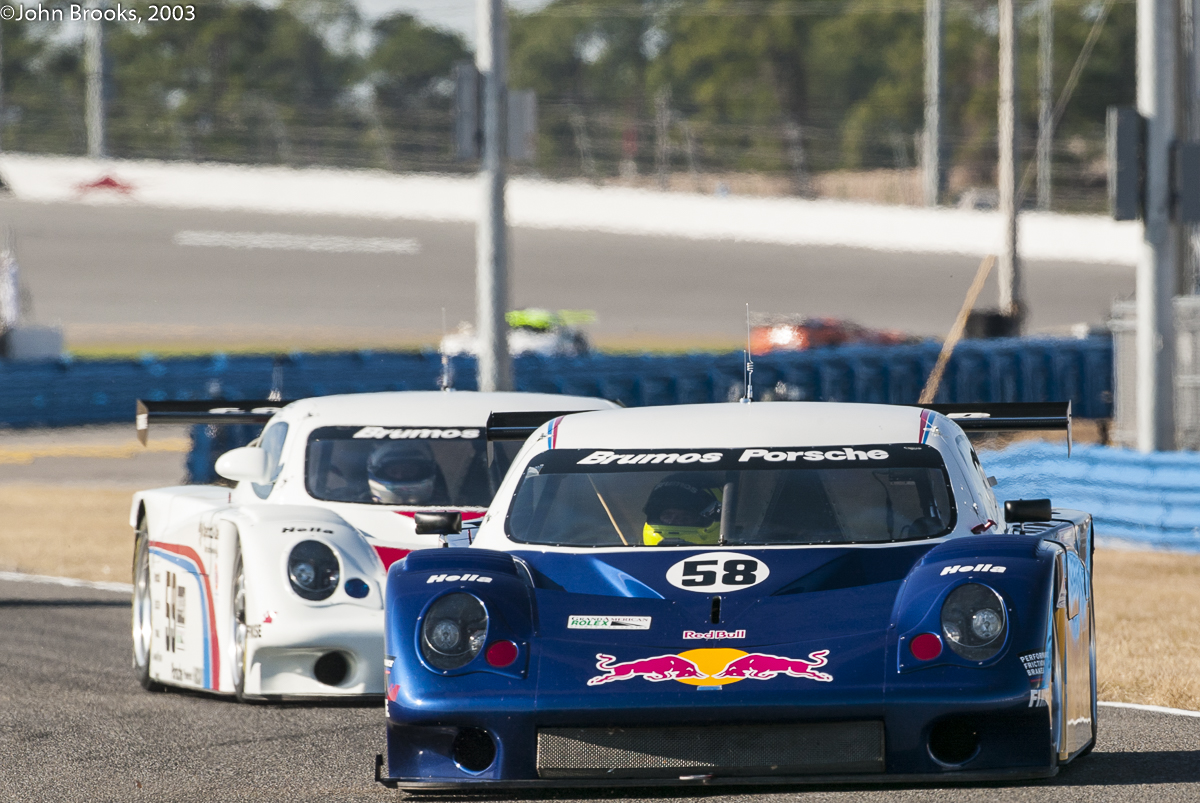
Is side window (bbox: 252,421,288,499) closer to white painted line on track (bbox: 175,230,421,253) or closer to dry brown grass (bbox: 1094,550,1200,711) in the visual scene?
dry brown grass (bbox: 1094,550,1200,711)

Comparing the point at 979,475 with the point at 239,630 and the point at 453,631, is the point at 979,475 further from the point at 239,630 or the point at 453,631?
the point at 239,630

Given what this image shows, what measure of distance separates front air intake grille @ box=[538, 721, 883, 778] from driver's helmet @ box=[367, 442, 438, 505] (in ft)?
11.0

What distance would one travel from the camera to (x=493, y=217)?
1554cm

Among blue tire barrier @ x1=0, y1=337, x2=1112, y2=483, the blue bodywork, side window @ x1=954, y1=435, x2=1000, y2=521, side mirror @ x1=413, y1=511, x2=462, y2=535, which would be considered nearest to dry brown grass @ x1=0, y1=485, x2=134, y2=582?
blue tire barrier @ x1=0, y1=337, x2=1112, y2=483

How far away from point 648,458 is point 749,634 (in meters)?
1.00

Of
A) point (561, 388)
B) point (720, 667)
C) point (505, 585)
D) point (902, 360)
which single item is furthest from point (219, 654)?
point (902, 360)

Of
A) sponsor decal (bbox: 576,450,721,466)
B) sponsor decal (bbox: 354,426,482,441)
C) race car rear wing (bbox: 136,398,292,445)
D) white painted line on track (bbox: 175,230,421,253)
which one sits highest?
white painted line on track (bbox: 175,230,421,253)

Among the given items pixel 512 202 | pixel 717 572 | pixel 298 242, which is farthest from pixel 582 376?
pixel 512 202

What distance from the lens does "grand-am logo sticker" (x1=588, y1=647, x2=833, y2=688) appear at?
5.04 meters

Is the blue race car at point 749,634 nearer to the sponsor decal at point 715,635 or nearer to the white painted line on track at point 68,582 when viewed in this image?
the sponsor decal at point 715,635

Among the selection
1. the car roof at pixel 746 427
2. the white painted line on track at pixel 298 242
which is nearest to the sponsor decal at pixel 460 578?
the car roof at pixel 746 427

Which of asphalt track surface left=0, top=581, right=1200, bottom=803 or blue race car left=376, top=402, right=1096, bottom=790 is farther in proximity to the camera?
asphalt track surface left=0, top=581, right=1200, bottom=803

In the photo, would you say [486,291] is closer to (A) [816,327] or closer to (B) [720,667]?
(B) [720,667]

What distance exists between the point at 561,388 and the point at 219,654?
50.1 feet
